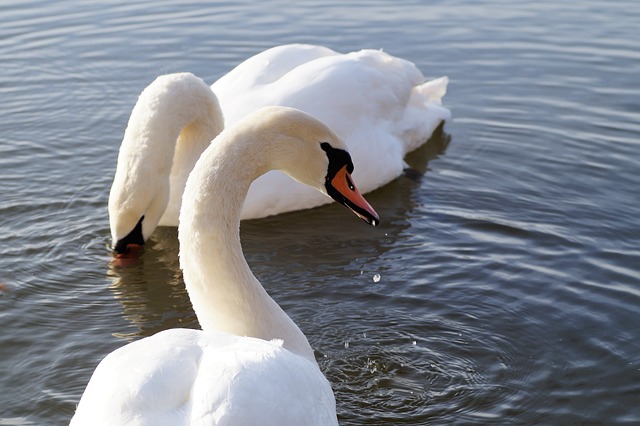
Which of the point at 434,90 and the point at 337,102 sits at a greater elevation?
the point at 337,102

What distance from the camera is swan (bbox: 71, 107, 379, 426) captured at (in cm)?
382

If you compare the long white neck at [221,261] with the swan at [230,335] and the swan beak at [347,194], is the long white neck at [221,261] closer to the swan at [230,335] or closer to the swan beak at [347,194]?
the swan at [230,335]

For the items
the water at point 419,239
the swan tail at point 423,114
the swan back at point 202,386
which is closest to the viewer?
the swan back at point 202,386

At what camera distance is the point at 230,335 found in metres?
4.42

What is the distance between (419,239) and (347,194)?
95.0 inches

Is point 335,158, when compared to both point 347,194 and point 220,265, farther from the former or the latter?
point 220,265

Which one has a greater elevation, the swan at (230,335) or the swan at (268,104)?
the swan at (230,335)

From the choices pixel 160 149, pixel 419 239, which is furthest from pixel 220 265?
pixel 419 239

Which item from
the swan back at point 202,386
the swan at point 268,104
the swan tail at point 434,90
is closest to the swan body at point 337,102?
the swan at point 268,104

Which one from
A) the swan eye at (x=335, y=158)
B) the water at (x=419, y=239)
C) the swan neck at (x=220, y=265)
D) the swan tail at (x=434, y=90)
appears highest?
the swan eye at (x=335, y=158)

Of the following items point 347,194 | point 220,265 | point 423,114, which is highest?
point 347,194

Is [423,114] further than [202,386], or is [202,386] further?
[423,114]

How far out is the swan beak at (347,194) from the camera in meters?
5.61

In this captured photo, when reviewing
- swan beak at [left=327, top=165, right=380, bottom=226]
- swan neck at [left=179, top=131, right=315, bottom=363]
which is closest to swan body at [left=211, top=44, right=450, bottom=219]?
swan beak at [left=327, top=165, right=380, bottom=226]
